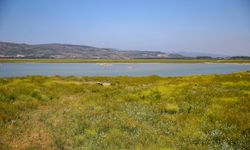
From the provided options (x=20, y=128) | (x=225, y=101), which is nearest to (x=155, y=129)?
(x=20, y=128)

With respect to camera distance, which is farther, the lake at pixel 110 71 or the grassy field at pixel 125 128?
the lake at pixel 110 71

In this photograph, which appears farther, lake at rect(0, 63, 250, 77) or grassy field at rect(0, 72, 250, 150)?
lake at rect(0, 63, 250, 77)

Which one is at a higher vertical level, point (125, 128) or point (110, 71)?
point (125, 128)

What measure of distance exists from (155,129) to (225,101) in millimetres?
10489

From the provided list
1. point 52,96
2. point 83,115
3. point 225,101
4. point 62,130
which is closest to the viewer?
point 62,130

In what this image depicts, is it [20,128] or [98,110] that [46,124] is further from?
[98,110]

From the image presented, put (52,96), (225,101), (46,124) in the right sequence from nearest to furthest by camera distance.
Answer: (46,124), (225,101), (52,96)

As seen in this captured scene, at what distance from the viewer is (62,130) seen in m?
14.3

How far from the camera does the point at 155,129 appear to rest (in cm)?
1449

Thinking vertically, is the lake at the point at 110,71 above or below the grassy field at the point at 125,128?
below

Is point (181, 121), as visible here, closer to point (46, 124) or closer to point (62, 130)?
point (62, 130)

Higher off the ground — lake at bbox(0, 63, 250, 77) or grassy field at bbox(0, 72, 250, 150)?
grassy field at bbox(0, 72, 250, 150)

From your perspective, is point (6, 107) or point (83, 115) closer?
point (83, 115)

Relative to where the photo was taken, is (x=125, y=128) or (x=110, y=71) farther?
(x=110, y=71)
